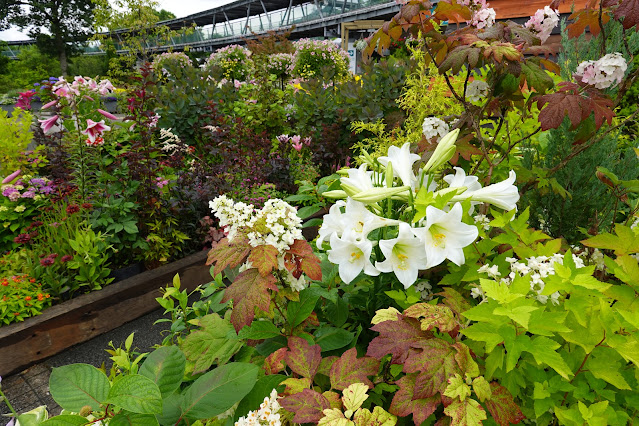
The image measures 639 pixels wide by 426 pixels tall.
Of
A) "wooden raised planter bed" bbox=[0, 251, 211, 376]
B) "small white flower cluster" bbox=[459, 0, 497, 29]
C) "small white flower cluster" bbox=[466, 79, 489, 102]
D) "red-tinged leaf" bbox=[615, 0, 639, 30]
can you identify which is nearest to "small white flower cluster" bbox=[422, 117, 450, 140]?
"small white flower cluster" bbox=[466, 79, 489, 102]

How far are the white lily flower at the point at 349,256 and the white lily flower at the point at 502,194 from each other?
0.36 metres

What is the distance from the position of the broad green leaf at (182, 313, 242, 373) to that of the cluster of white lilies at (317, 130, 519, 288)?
1.48 feet

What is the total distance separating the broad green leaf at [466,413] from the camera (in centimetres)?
73

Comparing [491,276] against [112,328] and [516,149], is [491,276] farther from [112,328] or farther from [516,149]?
[112,328]

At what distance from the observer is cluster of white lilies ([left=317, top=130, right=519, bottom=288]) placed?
0.91 meters

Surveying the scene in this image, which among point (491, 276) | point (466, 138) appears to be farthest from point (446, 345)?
point (466, 138)

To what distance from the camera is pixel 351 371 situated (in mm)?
912

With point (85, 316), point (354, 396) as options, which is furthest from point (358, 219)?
point (85, 316)

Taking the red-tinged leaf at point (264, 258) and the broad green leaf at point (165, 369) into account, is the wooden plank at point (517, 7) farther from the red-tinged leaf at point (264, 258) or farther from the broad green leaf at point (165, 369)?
the broad green leaf at point (165, 369)

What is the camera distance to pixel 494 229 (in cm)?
142

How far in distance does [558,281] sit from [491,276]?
20 centimetres

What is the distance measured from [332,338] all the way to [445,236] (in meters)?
0.48

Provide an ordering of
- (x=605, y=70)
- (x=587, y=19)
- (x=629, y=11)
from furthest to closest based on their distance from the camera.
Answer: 1. (x=587, y=19)
2. (x=605, y=70)
3. (x=629, y=11)

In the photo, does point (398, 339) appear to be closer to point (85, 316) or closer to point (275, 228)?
point (275, 228)
